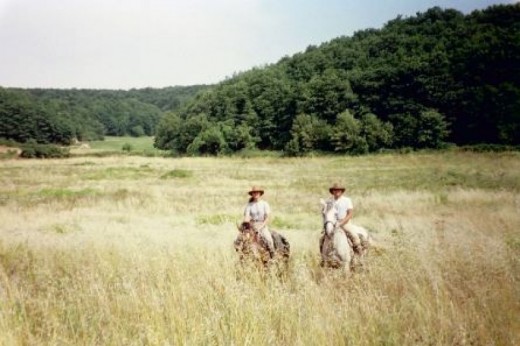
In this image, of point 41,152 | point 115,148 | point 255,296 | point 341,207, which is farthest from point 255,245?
point 115,148

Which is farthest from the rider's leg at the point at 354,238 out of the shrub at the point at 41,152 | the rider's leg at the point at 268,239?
the shrub at the point at 41,152

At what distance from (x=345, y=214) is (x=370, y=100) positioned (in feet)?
263

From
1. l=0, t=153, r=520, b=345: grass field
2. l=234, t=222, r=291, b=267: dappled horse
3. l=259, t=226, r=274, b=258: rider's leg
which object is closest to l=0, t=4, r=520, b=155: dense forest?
l=234, t=222, r=291, b=267: dappled horse

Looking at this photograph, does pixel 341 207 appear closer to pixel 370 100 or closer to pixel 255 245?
pixel 255 245

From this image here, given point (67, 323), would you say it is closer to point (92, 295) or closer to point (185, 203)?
point (92, 295)

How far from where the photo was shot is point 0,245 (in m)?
10.9

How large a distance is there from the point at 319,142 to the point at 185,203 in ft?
196

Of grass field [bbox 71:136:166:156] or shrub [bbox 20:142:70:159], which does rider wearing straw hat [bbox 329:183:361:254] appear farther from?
A: grass field [bbox 71:136:166:156]

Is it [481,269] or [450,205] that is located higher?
[481,269]

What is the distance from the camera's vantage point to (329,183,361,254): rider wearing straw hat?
371 inches

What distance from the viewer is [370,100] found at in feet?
285

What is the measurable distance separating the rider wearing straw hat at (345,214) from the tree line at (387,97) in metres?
59.7

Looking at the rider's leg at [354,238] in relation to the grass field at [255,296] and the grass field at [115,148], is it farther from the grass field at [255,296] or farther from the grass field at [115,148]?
the grass field at [115,148]

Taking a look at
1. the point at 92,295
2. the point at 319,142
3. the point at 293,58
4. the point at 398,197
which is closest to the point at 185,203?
the point at 398,197
